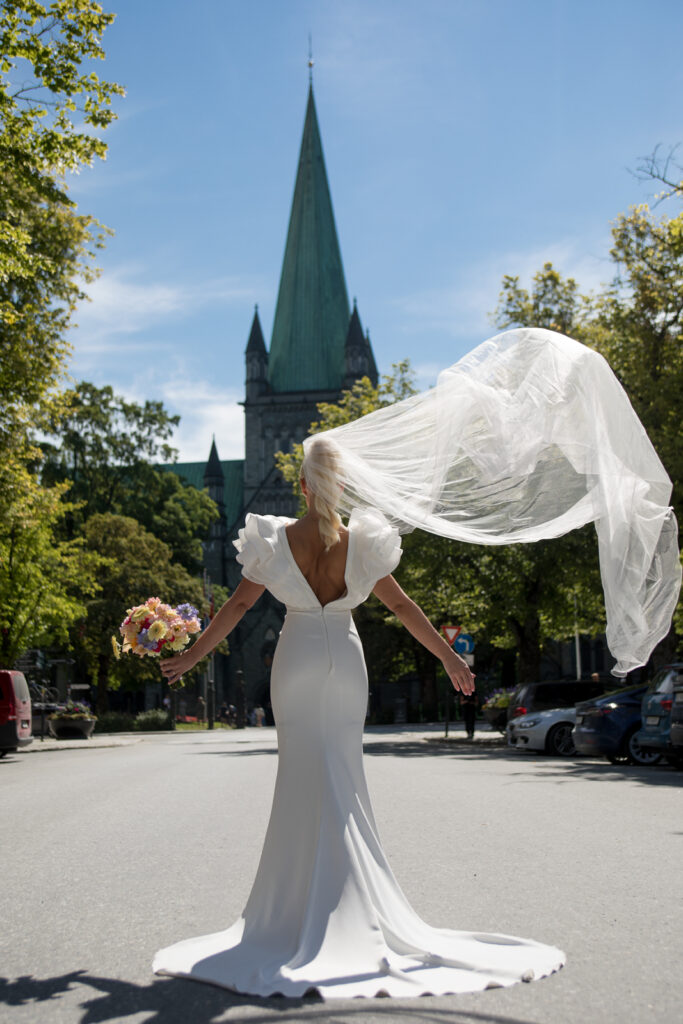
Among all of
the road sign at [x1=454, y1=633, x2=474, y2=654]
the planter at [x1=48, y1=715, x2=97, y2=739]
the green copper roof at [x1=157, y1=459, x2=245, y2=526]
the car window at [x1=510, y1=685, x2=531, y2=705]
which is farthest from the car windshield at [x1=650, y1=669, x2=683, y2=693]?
the green copper roof at [x1=157, y1=459, x2=245, y2=526]

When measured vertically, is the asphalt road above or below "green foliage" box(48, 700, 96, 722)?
below

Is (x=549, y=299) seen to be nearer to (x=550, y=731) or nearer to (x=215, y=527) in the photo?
(x=550, y=731)

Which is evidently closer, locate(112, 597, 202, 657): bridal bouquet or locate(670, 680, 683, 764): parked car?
locate(112, 597, 202, 657): bridal bouquet

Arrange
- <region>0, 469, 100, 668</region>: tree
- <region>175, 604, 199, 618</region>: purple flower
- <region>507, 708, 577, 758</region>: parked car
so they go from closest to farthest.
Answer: <region>175, 604, 199, 618</region>: purple flower < <region>507, 708, 577, 758</region>: parked car < <region>0, 469, 100, 668</region>: tree

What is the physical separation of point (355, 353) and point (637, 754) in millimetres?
73511

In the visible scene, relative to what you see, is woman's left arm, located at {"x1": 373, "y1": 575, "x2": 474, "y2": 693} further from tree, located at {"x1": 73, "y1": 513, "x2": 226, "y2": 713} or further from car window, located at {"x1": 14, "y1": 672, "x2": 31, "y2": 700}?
tree, located at {"x1": 73, "y1": 513, "x2": 226, "y2": 713}

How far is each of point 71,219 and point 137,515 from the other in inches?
1441

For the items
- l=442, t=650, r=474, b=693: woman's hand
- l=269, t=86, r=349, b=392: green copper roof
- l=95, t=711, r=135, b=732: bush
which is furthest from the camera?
l=269, t=86, r=349, b=392: green copper roof

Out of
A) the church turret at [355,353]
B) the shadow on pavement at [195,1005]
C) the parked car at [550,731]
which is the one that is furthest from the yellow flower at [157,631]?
the church turret at [355,353]

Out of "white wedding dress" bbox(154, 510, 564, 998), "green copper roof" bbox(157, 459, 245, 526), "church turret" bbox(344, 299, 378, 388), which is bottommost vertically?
"white wedding dress" bbox(154, 510, 564, 998)

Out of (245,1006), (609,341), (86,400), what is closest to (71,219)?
(609,341)

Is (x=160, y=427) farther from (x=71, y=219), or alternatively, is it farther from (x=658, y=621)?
(x=658, y=621)

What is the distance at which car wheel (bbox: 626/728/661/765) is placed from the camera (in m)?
20.6

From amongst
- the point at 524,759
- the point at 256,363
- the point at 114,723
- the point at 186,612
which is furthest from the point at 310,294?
the point at 186,612
